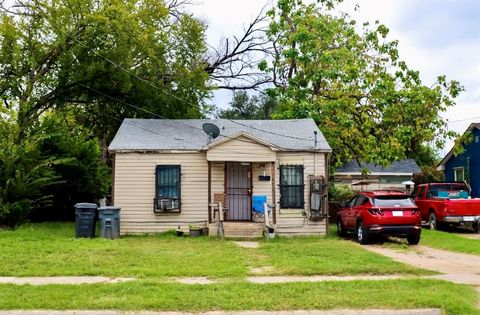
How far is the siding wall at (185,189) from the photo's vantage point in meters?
Answer: 15.7

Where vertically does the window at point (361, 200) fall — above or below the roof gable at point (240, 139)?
below

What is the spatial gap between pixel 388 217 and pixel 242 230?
4.34m

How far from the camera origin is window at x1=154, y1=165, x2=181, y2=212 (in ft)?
51.4

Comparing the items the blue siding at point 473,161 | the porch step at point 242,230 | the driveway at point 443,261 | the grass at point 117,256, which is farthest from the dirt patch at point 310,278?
the blue siding at point 473,161

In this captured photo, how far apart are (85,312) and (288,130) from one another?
1264 centimetres

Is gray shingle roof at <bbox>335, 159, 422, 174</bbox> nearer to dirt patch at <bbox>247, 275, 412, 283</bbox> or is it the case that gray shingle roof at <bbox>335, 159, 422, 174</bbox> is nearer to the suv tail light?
the suv tail light

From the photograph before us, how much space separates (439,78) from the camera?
73.8 ft

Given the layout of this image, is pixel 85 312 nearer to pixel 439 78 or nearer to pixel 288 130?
pixel 288 130

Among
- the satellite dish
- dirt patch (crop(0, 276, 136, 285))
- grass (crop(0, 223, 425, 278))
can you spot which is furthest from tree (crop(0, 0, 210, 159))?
dirt patch (crop(0, 276, 136, 285))

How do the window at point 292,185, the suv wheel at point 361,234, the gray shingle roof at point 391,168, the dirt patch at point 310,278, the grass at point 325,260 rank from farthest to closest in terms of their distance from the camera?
1. the gray shingle roof at point 391,168
2. the window at point 292,185
3. the suv wheel at point 361,234
4. the grass at point 325,260
5. the dirt patch at point 310,278

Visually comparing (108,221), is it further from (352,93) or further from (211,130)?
(352,93)

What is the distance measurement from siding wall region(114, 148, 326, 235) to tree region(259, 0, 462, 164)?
667 cm

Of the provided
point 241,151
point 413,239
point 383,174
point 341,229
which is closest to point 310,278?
point 413,239

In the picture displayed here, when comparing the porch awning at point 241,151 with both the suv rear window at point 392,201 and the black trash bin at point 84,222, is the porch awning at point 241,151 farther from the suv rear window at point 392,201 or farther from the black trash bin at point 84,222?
the black trash bin at point 84,222
